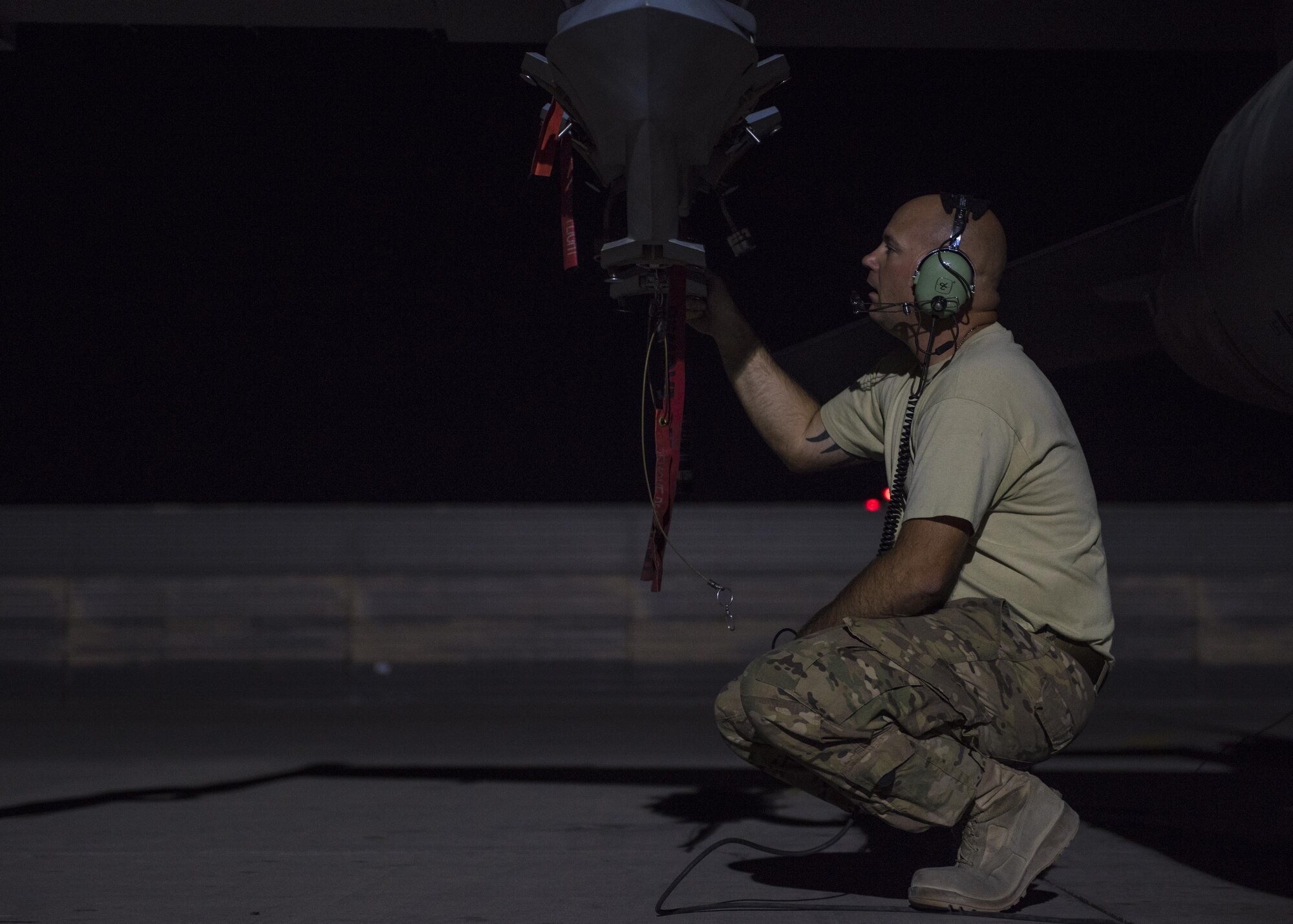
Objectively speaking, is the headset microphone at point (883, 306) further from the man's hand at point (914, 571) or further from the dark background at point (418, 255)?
the dark background at point (418, 255)

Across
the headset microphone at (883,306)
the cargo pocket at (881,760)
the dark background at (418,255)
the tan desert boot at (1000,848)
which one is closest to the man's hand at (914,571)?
the cargo pocket at (881,760)

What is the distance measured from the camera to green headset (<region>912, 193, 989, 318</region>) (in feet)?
6.70

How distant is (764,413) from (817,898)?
36.5 inches

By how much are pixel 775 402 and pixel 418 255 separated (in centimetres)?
500

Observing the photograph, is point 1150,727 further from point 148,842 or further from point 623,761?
point 148,842

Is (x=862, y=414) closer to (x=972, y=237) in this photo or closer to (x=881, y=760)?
(x=972, y=237)

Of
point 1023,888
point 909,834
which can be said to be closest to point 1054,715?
point 1023,888

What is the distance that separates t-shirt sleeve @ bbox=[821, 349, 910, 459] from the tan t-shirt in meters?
0.24

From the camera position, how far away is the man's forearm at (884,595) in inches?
75.3

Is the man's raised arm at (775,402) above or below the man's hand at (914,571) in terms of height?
above

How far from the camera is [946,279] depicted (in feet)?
6.72

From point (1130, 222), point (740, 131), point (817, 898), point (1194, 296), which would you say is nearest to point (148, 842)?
point (817, 898)

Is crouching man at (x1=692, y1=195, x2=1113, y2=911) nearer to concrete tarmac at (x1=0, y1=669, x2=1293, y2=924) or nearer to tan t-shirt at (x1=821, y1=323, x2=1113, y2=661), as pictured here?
tan t-shirt at (x1=821, y1=323, x2=1113, y2=661)

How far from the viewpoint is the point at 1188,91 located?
21.6 ft
